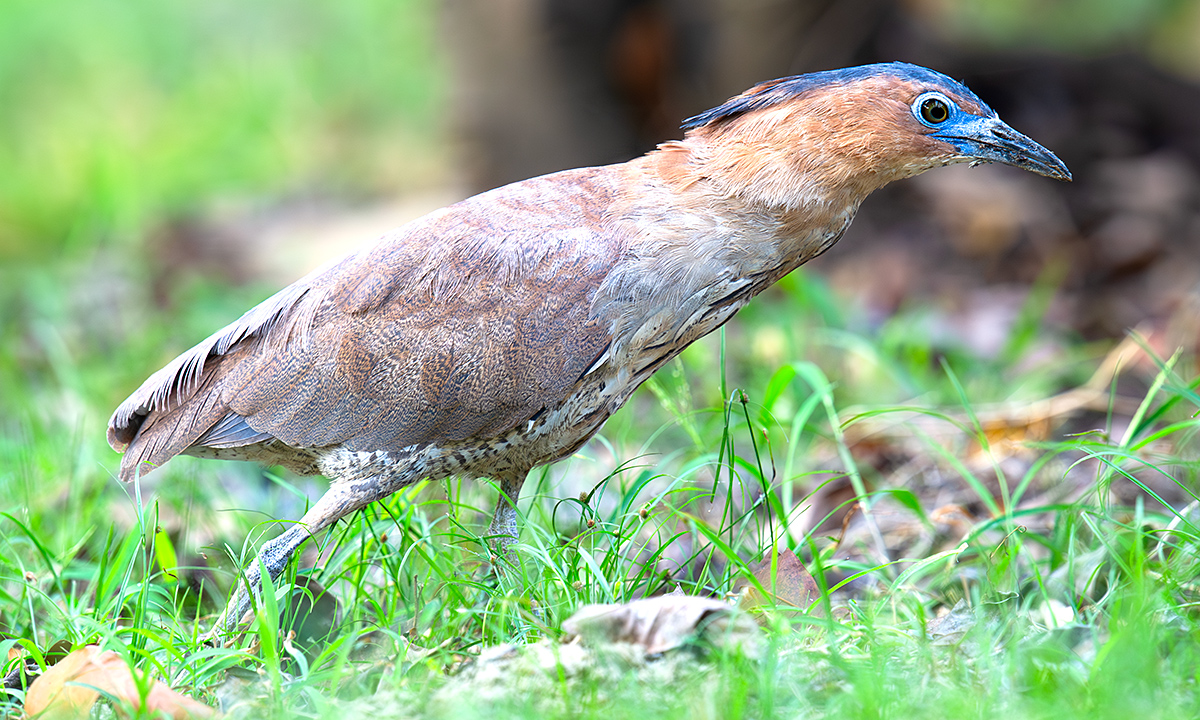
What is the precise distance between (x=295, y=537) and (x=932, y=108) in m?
2.10

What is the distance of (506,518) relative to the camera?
11.2 ft

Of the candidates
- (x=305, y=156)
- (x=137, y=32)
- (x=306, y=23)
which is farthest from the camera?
(x=306, y=23)

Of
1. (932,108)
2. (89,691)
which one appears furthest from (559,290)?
(89,691)

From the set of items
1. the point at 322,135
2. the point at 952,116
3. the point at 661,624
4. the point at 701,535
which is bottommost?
the point at 701,535

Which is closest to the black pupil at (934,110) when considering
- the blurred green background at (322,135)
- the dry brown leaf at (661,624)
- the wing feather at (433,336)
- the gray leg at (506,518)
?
the wing feather at (433,336)

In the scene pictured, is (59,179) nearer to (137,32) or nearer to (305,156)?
(305,156)

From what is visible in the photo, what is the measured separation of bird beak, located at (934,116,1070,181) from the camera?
3.11m

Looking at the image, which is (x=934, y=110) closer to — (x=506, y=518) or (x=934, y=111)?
(x=934, y=111)

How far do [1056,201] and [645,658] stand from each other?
6224mm

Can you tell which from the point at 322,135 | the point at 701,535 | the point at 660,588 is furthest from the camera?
the point at 322,135

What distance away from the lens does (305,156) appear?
11047 mm

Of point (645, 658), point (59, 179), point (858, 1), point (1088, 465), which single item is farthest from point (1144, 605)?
point (59, 179)

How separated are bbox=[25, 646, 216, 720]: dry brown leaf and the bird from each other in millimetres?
443

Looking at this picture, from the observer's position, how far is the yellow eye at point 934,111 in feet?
10.2
